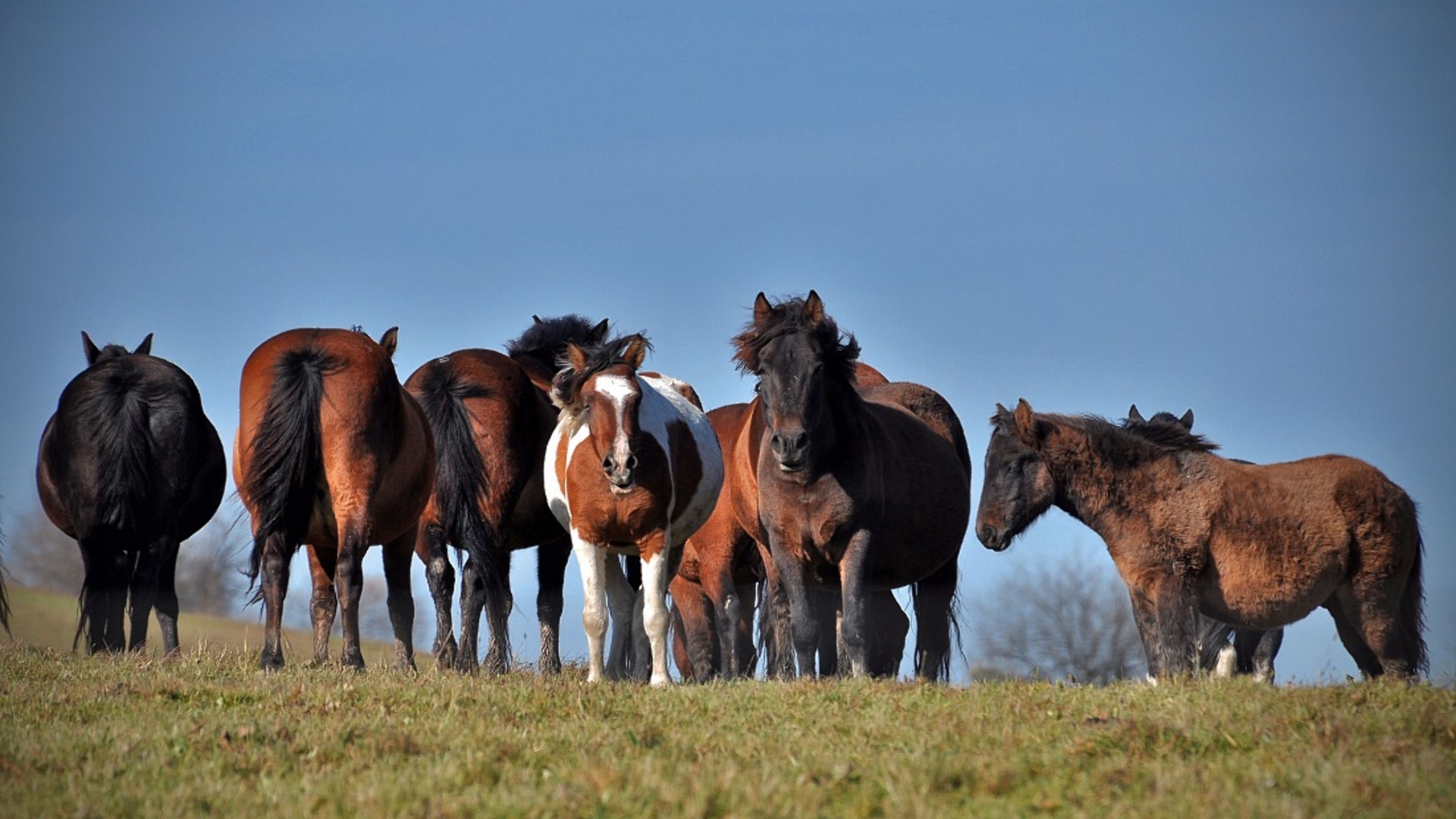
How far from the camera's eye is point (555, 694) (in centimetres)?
958

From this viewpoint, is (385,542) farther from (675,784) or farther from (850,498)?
(675,784)

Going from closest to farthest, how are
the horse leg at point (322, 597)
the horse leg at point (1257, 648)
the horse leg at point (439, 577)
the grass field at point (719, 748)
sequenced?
the grass field at point (719, 748) < the horse leg at point (322, 597) < the horse leg at point (439, 577) < the horse leg at point (1257, 648)

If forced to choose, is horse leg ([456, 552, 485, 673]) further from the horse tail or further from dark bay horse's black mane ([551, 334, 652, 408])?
dark bay horse's black mane ([551, 334, 652, 408])

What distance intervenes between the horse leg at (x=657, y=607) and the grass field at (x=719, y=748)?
3.61 feet

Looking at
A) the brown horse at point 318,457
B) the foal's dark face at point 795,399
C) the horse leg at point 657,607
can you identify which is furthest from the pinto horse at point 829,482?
the brown horse at point 318,457

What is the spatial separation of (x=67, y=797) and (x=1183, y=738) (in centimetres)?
525

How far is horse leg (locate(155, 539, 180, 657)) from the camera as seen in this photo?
45.7 ft

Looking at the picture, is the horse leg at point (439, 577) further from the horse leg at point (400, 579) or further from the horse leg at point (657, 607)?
the horse leg at point (657, 607)

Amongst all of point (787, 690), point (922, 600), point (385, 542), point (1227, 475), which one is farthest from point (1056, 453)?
point (385, 542)

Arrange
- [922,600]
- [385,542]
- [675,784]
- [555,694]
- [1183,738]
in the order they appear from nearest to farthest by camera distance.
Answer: [675,784] → [1183,738] → [555,694] → [385,542] → [922,600]

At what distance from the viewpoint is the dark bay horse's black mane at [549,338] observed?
52.5 ft

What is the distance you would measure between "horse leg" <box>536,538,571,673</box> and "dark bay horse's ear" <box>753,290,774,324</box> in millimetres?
3292

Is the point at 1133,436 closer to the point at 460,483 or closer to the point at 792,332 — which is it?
the point at 792,332

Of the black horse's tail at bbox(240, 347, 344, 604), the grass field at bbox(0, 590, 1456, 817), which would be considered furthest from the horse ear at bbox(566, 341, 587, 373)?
the grass field at bbox(0, 590, 1456, 817)
